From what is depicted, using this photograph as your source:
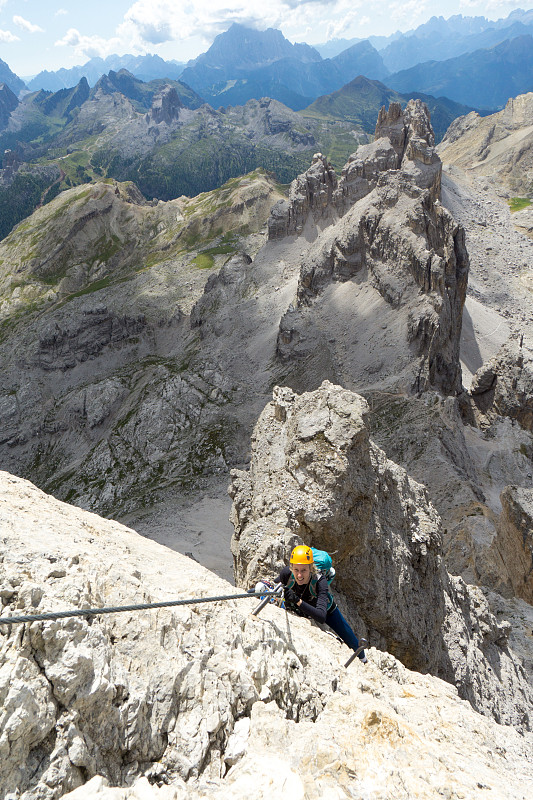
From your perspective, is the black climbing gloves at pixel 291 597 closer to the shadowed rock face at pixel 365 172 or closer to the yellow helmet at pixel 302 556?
the yellow helmet at pixel 302 556

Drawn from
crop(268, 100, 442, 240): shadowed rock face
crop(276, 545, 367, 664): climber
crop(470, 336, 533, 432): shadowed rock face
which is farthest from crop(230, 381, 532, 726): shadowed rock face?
crop(268, 100, 442, 240): shadowed rock face

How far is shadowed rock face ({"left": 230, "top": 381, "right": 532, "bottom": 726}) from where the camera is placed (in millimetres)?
16203

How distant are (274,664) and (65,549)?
14.6ft

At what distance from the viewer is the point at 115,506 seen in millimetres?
55250


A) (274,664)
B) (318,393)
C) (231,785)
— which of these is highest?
(231,785)

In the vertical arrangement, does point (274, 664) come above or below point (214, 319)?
above

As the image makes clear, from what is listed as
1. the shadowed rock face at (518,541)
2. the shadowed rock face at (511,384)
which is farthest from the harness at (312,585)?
the shadowed rock face at (511,384)

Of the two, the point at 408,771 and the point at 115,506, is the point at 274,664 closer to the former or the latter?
the point at 408,771

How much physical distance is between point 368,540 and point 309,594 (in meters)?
6.36

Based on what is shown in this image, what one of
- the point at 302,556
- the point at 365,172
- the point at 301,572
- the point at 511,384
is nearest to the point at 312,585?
the point at 301,572

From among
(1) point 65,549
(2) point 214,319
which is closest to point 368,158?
(2) point 214,319

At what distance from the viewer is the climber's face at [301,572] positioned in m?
10.4

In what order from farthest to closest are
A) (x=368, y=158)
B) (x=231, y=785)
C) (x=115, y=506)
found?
(x=368, y=158), (x=115, y=506), (x=231, y=785)

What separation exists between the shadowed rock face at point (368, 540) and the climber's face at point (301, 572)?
3.69 m
